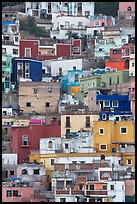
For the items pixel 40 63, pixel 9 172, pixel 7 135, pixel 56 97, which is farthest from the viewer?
pixel 40 63

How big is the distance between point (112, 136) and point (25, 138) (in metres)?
2.79

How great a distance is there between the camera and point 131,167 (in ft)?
131

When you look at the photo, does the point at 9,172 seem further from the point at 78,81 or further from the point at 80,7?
the point at 80,7

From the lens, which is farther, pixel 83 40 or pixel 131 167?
pixel 83 40

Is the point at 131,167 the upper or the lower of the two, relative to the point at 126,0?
lower

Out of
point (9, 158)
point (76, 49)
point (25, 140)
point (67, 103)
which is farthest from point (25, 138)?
point (76, 49)

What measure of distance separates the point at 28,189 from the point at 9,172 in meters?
2.96

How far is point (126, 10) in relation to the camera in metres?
62.7

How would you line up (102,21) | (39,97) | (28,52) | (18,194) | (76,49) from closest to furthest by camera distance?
(18,194) < (39,97) < (28,52) < (76,49) < (102,21)

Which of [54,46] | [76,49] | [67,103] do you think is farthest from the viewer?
[76,49]

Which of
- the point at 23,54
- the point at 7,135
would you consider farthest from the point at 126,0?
the point at 7,135

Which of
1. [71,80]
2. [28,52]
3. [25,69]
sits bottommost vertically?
[71,80]

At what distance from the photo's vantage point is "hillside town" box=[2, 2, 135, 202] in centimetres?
3794

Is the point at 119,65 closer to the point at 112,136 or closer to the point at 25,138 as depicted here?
the point at 25,138
